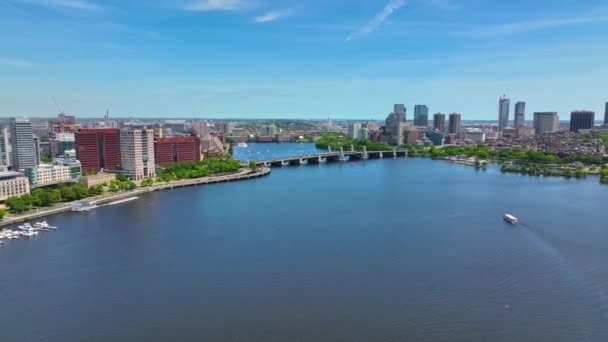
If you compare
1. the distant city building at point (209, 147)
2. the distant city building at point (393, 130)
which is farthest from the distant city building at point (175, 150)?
the distant city building at point (393, 130)

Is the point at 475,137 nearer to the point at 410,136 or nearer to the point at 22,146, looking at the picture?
the point at 410,136

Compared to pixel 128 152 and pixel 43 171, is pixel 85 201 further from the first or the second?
pixel 128 152

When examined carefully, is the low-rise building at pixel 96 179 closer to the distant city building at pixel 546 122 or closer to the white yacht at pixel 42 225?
the white yacht at pixel 42 225

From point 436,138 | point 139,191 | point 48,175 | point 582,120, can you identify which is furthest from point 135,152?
point 582,120

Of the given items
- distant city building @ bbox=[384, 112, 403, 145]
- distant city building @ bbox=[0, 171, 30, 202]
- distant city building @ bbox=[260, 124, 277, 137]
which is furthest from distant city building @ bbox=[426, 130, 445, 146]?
distant city building @ bbox=[0, 171, 30, 202]

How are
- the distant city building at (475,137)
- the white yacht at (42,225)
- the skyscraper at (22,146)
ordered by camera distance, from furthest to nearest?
the distant city building at (475,137) → the skyscraper at (22,146) → the white yacht at (42,225)

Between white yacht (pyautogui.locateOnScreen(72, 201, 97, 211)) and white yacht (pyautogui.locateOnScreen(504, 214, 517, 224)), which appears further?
white yacht (pyautogui.locateOnScreen(72, 201, 97, 211))

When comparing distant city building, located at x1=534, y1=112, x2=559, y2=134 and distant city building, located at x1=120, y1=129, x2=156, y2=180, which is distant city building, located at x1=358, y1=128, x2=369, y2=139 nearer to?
distant city building, located at x1=534, y1=112, x2=559, y2=134
